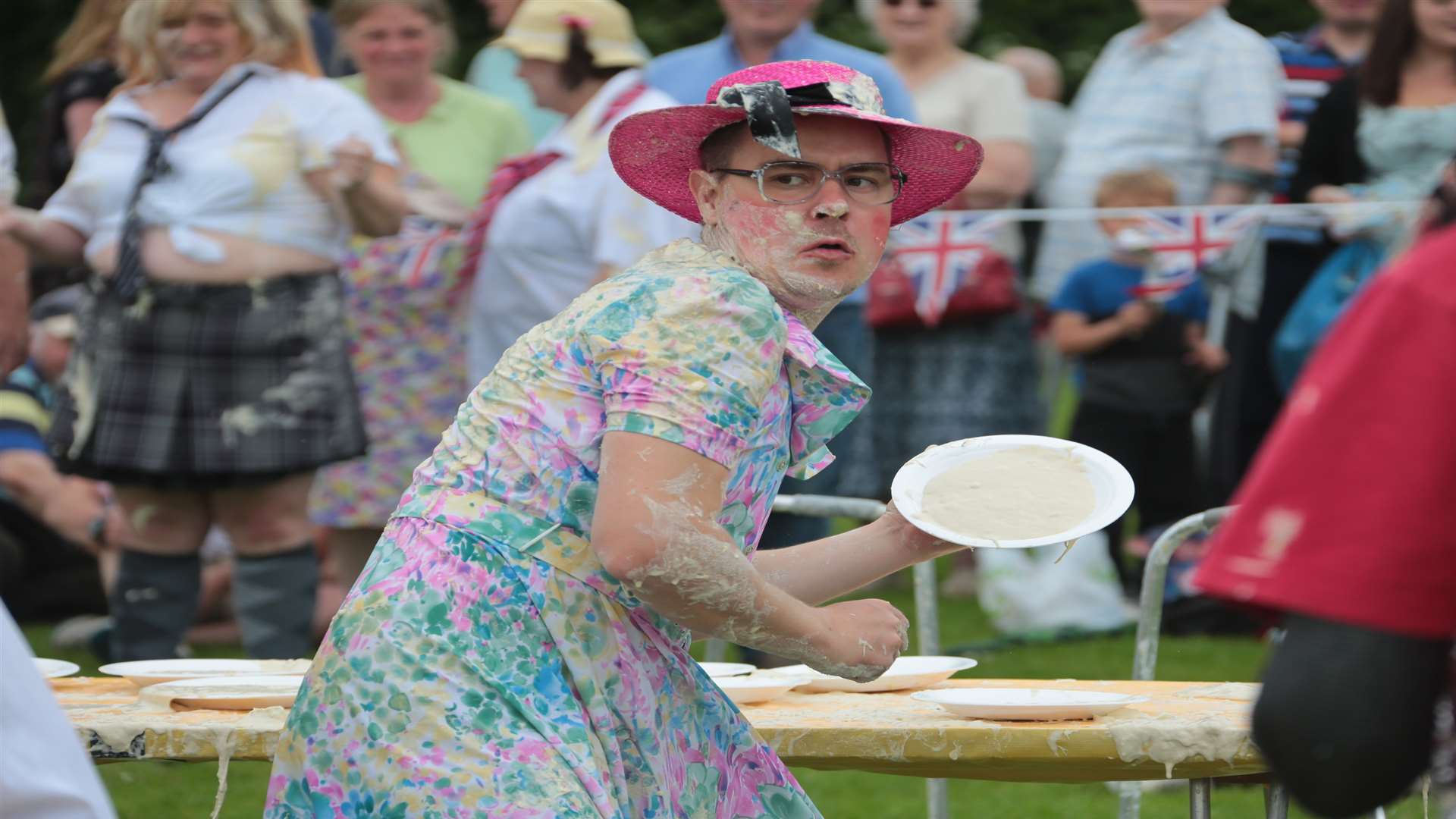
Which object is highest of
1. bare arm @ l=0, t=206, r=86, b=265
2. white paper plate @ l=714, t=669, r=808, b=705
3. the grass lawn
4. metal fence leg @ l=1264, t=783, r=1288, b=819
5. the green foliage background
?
metal fence leg @ l=1264, t=783, r=1288, b=819

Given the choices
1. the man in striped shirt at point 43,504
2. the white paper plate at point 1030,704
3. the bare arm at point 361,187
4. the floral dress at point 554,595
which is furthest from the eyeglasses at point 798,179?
the man in striped shirt at point 43,504

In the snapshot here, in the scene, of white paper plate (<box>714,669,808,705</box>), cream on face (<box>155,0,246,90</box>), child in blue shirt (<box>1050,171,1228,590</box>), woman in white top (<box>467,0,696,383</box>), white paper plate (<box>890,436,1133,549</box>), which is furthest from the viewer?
child in blue shirt (<box>1050,171,1228,590</box>)

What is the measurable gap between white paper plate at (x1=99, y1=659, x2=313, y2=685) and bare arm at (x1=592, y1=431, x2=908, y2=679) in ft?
3.75

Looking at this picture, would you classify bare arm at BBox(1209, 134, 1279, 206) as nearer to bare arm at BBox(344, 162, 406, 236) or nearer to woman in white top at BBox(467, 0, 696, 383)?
woman in white top at BBox(467, 0, 696, 383)

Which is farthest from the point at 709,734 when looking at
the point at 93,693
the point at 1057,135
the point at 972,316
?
the point at 1057,135

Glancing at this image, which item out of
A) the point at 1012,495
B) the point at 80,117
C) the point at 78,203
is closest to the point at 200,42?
the point at 78,203

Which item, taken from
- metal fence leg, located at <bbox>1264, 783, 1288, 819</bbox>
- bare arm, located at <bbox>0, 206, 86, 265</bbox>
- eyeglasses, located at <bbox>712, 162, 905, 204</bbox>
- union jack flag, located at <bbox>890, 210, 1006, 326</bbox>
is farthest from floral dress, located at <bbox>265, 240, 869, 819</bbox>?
union jack flag, located at <bbox>890, 210, 1006, 326</bbox>

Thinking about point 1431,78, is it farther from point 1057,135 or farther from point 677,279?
point 677,279

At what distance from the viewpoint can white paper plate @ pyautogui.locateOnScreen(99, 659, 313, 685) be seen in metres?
3.27

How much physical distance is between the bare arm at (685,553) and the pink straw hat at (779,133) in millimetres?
505

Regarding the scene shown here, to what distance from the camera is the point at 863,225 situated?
2686 mm

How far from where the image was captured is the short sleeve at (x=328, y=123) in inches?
199

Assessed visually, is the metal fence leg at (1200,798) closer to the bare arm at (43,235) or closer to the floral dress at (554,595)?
the floral dress at (554,595)

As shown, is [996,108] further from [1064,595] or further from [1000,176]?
[1064,595]
